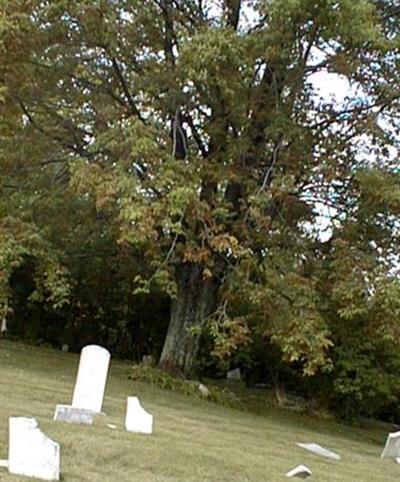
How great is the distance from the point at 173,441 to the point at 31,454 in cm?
233

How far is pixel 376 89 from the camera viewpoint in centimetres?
1318

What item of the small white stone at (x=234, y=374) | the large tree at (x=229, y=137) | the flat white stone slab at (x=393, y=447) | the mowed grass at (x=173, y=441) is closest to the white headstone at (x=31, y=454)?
the mowed grass at (x=173, y=441)

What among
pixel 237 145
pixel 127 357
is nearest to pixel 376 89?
pixel 237 145

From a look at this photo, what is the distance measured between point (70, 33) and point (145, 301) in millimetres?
8166

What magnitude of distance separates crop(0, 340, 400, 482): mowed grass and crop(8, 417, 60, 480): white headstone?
138mm

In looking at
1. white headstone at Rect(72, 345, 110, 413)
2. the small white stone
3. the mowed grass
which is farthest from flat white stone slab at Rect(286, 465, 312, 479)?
the small white stone

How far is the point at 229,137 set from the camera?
13.5 meters

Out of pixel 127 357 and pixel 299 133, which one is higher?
pixel 299 133

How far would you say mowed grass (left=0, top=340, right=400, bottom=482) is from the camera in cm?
566

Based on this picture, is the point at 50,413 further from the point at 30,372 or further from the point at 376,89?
the point at 376,89

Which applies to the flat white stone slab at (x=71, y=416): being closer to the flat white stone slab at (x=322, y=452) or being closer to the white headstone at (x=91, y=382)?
the white headstone at (x=91, y=382)

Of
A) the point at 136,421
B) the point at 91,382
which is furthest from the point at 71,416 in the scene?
the point at 91,382

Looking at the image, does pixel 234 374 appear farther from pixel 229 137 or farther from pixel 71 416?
pixel 71 416

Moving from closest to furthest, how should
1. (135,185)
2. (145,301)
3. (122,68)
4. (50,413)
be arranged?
1. (50,413)
2. (135,185)
3. (122,68)
4. (145,301)
